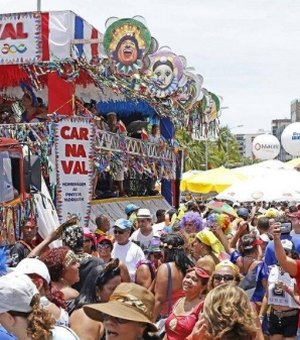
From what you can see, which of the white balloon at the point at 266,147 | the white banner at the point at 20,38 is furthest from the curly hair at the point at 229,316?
the white balloon at the point at 266,147

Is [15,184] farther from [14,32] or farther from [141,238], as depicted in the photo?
[14,32]

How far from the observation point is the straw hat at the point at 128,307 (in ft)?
12.4

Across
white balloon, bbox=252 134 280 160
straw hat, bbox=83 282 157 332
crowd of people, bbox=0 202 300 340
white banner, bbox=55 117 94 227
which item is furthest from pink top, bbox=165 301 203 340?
white balloon, bbox=252 134 280 160

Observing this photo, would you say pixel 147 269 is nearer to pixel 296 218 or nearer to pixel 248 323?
pixel 296 218

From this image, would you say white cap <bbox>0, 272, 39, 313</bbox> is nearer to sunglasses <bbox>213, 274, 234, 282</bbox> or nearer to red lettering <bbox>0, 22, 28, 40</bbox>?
sunglasses <bbox>213, 274, 234, 282</bbox>

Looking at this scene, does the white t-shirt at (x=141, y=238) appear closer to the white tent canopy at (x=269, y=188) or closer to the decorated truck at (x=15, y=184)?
the decorated truck at (x=15, y=184)

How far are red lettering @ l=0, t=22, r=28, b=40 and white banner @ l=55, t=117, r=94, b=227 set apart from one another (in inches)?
87.2

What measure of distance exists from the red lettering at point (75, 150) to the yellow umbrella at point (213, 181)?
10429 mm

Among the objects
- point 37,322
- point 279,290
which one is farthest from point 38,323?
point 279,290

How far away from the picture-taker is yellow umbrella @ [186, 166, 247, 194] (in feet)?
80.3

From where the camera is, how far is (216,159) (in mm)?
83688

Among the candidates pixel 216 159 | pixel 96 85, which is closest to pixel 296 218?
pixel 96 85

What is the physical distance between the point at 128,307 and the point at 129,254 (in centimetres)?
482

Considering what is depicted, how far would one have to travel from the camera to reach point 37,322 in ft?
12.0
